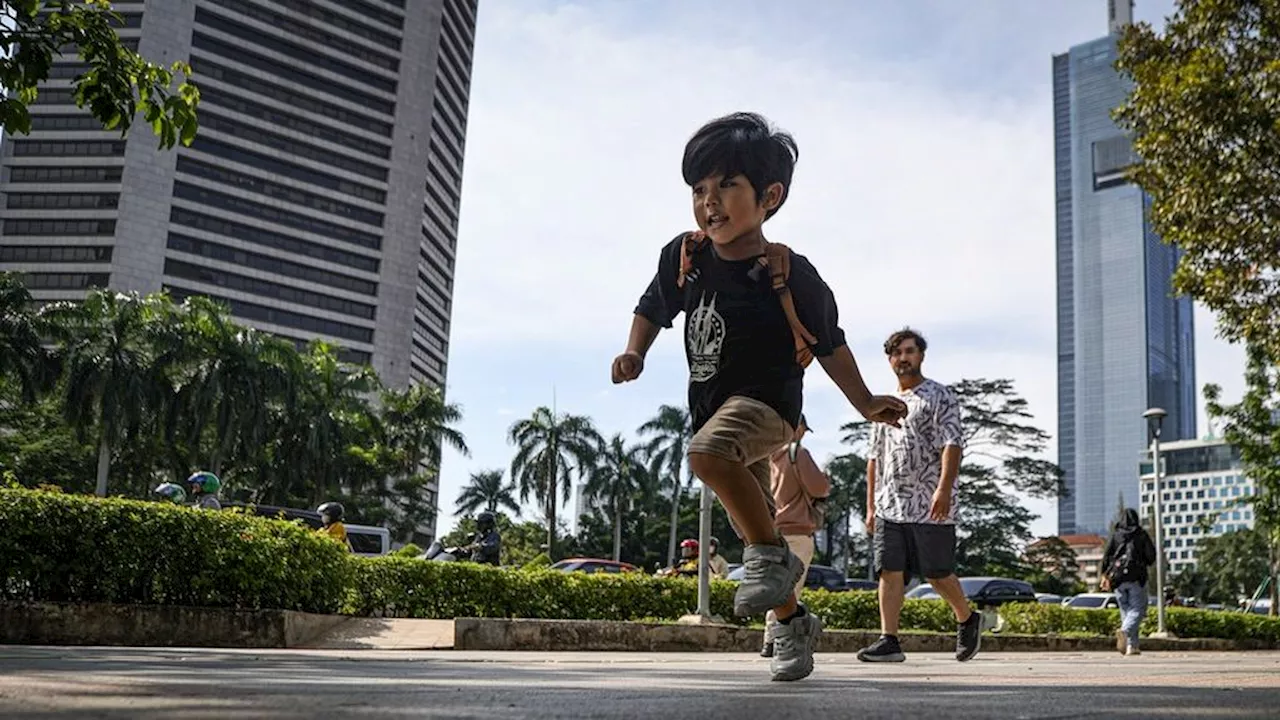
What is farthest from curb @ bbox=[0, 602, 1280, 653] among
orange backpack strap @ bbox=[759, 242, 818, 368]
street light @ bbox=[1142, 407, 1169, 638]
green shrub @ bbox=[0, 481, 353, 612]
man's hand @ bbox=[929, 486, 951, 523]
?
street light @ bbox=[1142, 407, 1169, 638]

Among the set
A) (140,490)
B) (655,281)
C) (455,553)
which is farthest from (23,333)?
(655,281)

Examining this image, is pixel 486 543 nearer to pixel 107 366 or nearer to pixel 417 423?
pixel 107 366

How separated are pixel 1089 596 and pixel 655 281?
38687 mm

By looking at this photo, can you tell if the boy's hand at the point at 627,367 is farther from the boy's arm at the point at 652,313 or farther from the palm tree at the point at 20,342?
the palm tree at the point at 20,342

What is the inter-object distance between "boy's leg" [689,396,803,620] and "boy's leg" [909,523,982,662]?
246cm

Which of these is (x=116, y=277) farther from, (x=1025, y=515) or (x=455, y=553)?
(x=455, y=553)

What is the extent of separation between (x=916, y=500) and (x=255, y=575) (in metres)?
5.05

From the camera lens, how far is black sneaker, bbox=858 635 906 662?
19.4ft

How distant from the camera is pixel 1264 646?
818 inches

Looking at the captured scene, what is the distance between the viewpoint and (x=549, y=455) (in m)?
64.9

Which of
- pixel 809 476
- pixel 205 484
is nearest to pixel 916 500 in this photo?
pixel 809 476

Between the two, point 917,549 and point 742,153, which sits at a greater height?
point 742,153

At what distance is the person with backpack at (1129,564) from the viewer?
1191cm

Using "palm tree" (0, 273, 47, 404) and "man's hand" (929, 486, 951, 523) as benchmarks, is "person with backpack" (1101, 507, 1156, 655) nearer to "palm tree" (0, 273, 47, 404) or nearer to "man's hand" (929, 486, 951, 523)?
"man's hand" (929, 486, 951, 523)
